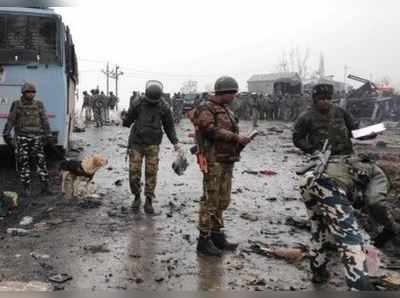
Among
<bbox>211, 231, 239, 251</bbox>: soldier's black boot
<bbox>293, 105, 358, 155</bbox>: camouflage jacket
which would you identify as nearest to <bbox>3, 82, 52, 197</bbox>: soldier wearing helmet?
<bbox>211, 231, 239, 251</bbox>: soldier's black boot

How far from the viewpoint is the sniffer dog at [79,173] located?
775 cm

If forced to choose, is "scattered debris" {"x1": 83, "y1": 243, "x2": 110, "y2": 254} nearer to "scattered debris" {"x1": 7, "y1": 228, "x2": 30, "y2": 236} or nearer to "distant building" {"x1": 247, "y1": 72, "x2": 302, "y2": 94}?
"scattered debris" {"x1": 7, "y1": 228, "x2": 30, "y2": 236}

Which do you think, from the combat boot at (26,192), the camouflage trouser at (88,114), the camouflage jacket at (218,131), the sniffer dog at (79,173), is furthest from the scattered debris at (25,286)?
the camouflage trouser at (88,114)

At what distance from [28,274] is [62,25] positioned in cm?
661

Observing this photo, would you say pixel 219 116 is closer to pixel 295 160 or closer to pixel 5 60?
pixel 5 60

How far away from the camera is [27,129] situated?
27.1ft

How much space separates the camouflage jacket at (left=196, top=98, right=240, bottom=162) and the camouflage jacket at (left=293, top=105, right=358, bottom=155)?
69 centimetres

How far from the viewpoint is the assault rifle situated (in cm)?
425

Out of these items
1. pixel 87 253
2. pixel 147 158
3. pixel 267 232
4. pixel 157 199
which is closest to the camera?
pixel 87 253

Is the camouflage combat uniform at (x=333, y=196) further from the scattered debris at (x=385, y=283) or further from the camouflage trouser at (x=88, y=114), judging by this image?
the camouflage trouser at (x=88, y=114)

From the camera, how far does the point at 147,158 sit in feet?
24.4

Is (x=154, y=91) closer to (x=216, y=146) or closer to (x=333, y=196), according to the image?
(x=216, y=146)

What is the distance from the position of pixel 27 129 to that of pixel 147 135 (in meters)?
2.08

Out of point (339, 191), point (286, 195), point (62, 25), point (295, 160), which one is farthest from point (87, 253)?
point (295, 160)
